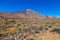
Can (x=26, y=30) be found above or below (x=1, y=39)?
above

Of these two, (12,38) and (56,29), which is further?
(56,29)

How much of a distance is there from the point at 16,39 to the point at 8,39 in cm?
61

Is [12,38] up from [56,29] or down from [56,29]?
down

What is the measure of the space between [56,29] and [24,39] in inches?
204

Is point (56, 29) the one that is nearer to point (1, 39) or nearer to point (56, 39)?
point (56, 39)

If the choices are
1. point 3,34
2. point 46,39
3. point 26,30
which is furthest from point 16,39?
point 26,30

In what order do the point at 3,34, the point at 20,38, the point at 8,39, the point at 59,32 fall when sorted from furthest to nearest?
the point at 59,32, the point at 3,34, the point at 20,38, the point at 8,39

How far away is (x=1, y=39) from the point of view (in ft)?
32.4

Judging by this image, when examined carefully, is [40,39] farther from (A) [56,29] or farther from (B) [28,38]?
(A) [56,29]

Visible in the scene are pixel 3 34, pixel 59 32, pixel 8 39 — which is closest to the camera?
pixel 8 39

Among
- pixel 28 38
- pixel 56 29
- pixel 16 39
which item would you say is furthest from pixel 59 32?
pixel 16 39

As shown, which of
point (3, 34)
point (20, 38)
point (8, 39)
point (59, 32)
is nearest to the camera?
point (8, 39)

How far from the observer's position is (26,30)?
14.0 metres

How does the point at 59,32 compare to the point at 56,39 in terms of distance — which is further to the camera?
the point at 59,32
